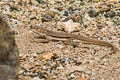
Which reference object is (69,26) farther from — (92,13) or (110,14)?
(110,14)

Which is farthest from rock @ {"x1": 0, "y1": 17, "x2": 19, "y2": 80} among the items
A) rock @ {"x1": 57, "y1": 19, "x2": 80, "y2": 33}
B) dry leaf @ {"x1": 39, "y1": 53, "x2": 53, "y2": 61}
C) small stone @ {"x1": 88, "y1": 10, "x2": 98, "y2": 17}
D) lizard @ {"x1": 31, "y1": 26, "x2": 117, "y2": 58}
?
small stone @ {"x1": 88, "y1": 10, "x2": 98, "y2": 17}

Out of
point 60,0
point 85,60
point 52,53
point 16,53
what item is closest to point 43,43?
point 52,53

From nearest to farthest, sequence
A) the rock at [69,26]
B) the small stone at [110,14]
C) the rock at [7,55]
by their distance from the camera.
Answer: the rock at [7,55] < the rock at [69,26] < the small stone at [110,14]

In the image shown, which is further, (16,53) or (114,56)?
(114,56)

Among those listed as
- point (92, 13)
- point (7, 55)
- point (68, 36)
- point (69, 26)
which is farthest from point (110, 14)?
point (7, 55)

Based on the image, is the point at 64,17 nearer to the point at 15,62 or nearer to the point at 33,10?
the point at 33,10

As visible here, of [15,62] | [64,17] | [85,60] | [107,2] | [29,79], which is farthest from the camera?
[107,2]

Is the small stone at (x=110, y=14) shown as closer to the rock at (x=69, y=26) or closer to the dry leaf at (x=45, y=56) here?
the rock at (x=69, y=26)

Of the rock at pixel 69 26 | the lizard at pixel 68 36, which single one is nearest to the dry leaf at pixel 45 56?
the lizard at pixel 68 36

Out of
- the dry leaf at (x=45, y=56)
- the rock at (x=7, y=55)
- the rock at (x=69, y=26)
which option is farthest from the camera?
the rock at (x=69, y=26)
